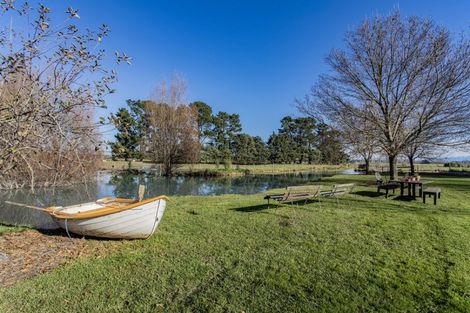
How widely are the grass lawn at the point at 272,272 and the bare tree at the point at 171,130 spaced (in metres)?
27.8

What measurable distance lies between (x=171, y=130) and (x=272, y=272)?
31420 millimetres

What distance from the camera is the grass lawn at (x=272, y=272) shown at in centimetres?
329

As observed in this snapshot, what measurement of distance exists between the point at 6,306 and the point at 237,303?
2668mm

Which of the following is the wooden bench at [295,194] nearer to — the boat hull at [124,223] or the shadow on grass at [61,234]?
the boat hull at [124,223]

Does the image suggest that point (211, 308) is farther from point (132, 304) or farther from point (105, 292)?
point (105, 292)

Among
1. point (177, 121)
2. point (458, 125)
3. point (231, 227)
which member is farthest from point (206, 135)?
point (231, 227)

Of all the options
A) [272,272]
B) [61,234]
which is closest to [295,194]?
[272,272]

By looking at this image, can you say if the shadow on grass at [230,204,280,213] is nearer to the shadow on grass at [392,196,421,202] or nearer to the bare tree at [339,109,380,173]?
the shadow on grass at [392,196,421,202]

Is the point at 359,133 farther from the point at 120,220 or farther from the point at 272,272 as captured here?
the point at 120,220

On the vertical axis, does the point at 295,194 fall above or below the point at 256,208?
above

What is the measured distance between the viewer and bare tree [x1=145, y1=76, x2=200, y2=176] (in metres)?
33.3

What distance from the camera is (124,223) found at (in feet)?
17.7

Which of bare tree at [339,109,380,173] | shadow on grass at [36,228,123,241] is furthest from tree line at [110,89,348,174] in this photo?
shadow on grass at [36,228,123,241]

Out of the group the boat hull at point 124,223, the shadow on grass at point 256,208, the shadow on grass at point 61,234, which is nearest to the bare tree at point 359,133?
the shadow on grass at point 256,208
